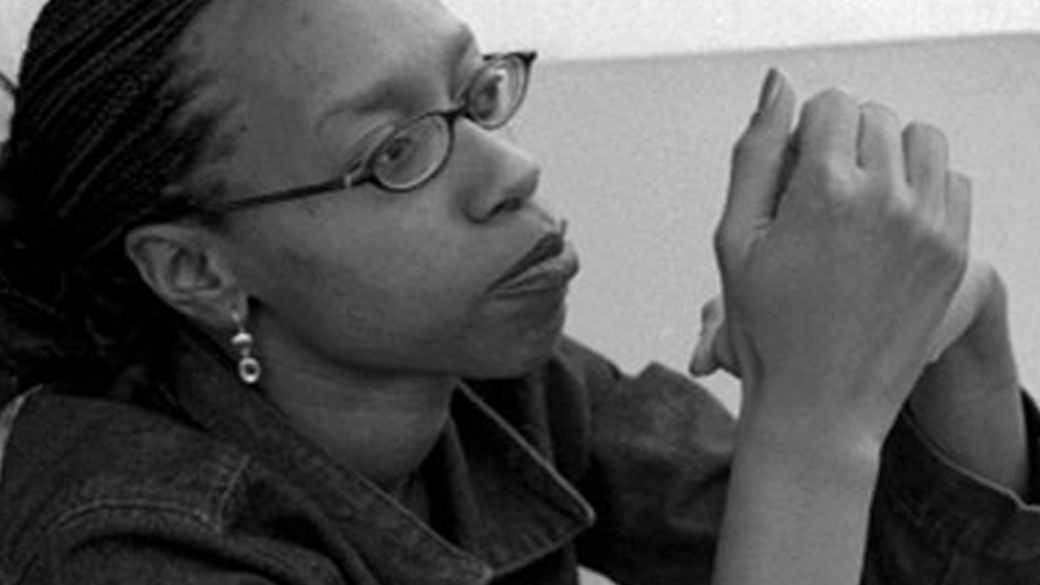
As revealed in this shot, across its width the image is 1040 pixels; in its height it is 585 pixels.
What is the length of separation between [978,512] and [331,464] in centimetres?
38

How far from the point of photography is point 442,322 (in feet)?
3.12

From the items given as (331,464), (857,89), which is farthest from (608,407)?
(857,89)

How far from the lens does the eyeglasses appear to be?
0.94 m

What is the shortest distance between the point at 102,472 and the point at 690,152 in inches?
34.0

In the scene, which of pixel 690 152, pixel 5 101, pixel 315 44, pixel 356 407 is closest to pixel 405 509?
pixel 356 407

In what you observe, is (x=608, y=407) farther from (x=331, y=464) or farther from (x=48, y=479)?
(x=48, y=479)

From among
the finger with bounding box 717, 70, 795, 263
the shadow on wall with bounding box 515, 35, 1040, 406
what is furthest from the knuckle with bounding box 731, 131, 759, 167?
the shadow on wall with bounding box 515, 35, 1040, 406

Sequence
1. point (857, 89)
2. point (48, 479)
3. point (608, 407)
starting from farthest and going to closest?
point (857, 89), point (608, 407), point (48, 479)

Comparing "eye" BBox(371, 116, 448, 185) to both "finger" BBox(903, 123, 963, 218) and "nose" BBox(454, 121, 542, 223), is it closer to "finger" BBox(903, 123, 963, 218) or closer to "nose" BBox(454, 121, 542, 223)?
"nose" BBox(454, 121, 542, 223)

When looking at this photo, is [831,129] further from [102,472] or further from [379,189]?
[102,472]

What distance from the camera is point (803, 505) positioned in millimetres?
889

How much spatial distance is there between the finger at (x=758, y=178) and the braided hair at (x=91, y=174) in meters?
0.28

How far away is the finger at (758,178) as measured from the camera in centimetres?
89

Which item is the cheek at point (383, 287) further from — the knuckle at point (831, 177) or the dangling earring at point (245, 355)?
the knuckle at point (831, 177)
